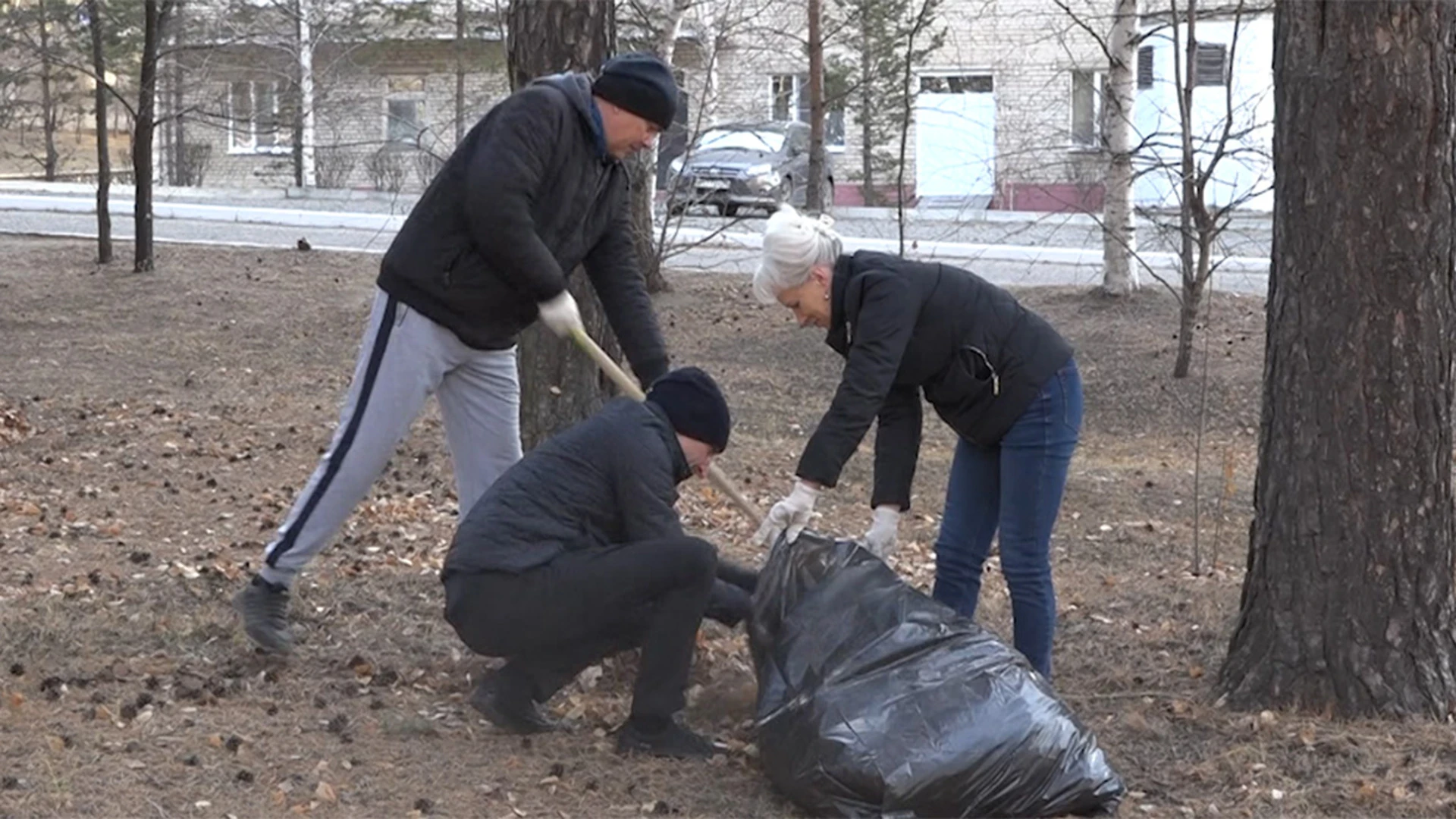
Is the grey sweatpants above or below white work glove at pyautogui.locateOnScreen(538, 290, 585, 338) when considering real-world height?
below

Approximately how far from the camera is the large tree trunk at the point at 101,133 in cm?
1463

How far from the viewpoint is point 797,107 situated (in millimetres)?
27609

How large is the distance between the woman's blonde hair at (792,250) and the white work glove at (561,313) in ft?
1.64

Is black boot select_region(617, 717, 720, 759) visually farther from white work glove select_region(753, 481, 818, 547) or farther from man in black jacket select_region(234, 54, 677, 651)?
man in black jacket select_region(234, 54, 677, 651)

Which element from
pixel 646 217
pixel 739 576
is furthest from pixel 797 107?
pixel 739 576

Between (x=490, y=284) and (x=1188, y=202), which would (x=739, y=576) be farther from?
(x=1188, y=202)

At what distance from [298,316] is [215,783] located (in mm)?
9925

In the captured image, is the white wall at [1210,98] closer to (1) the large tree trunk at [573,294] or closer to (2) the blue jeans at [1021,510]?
(1) the large tree trunk at [573,294]

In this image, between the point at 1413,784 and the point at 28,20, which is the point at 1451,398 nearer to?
the point at 1413,784

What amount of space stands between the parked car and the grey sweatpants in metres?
11.1

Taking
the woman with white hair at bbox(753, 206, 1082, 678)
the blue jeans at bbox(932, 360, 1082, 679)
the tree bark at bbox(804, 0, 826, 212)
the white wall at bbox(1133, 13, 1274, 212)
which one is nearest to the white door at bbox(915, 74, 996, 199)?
the white wall at bbox(1133, 13, 1274, 212)

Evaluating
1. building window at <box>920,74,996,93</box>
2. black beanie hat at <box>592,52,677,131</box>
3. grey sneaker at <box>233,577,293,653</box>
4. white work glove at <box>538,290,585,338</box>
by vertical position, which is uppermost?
building window at <box>920,74,996,93</box>

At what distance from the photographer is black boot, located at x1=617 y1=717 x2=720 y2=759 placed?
169 inches

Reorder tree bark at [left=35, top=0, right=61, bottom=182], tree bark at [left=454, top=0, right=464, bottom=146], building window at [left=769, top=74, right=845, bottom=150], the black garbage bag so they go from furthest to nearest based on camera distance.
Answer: building window at [left=769, top=74, right=845, bottom=150] < tree bark at [left=454, top=0, right=464, bottom=146] < tree bark at [left=35, top=0, right=61, bottom=182] < the black garbage bag
